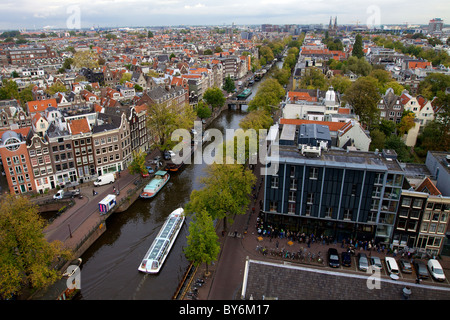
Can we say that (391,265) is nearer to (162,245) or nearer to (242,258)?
(242,258)

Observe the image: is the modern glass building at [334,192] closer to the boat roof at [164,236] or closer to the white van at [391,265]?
the white van at [391,265]

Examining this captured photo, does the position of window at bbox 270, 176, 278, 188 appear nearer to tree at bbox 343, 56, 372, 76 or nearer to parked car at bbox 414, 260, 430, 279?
parked car at bbox 414, 260, 430, 279

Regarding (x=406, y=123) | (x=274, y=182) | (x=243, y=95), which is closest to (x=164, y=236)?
(x=274, y=182)

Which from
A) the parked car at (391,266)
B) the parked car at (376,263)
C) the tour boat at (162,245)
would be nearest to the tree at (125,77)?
the tour boat at (162,245)

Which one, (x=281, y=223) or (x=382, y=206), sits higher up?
(x=382, y=206)
